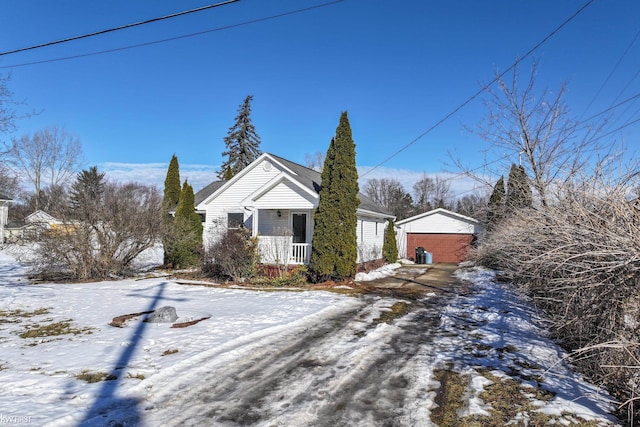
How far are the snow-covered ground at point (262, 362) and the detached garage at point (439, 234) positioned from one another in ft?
59.8

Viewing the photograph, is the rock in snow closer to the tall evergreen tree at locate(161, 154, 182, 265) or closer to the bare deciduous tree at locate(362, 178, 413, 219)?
the tall evergreen tree at locate(161, 154, 182, 265)

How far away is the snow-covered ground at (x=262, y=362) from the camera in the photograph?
152 inches

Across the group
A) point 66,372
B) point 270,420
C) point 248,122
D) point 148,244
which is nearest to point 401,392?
point 270,420

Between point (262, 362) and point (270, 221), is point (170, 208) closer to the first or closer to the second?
point (270, 221)

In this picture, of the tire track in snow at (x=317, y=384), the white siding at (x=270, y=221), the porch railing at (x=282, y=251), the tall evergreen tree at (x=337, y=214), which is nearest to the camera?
the tire track in snow at (x=317, y=384)

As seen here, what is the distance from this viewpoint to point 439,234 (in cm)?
2775

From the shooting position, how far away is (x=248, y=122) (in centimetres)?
4188

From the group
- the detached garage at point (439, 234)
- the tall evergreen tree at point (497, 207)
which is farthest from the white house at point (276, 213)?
the detached garage at point (439, 234)

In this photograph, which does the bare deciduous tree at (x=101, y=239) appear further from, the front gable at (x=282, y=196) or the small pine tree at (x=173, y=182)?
the small pine tree at (x=173, y=182)

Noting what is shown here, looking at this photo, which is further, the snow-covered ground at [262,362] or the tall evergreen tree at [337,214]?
the tall evergreen tree at [337,214]

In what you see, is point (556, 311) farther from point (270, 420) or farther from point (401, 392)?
point (270, 420)

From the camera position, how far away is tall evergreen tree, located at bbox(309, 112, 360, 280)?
1368cm

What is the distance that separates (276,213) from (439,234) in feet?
49.0

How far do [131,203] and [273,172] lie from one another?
656 centimetres
